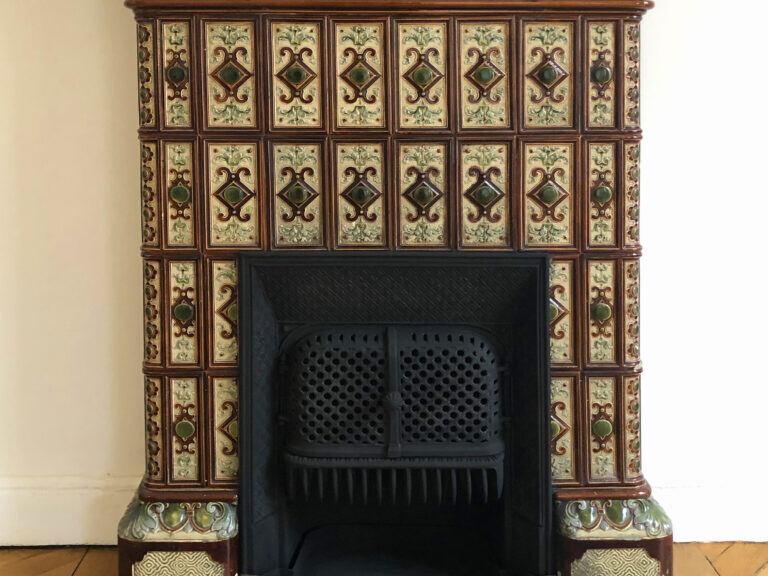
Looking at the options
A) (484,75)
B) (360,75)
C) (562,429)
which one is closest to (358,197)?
(360,75)

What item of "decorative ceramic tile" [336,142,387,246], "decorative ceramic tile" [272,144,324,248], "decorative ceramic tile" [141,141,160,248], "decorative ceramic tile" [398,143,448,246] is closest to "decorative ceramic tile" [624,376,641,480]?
"decorative ceramic tile" [398,143,448,246]

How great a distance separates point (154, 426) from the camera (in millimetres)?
2109

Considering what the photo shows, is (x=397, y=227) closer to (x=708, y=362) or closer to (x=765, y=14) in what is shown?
(x=708, y=362)

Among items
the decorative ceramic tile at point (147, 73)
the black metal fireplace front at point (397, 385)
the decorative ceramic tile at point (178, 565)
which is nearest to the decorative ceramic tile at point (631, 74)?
the black metal fireplace front at point (397, 385)

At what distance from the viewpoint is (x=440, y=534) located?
7.57 ft

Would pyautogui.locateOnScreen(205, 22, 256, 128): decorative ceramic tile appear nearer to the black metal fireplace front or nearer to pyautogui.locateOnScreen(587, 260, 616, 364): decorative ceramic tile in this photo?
the black metal fireplace front

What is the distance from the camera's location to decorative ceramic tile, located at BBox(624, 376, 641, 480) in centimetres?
210

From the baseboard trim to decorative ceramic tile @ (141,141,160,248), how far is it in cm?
77

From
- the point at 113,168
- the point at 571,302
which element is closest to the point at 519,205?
the point at 571,302

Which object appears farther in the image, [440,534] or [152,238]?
[440,534]

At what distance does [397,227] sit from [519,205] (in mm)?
299

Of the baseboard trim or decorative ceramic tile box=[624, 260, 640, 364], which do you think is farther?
the baseboard trim

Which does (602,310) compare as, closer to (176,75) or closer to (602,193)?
(602,193)

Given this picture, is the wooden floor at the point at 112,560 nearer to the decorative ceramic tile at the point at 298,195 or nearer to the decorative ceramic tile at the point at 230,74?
the decorative ceramic tile at the point at 298,195
